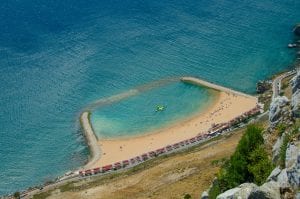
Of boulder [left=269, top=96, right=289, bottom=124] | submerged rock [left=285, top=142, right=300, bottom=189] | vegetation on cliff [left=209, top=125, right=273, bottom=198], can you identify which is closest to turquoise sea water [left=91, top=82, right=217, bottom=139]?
boulder [left=269, top=96, right=289, bottom=124]

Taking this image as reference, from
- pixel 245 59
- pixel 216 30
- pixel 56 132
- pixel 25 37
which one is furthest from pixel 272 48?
pixel 25 37

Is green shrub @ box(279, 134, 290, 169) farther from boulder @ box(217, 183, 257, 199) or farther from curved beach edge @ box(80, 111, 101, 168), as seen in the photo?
curved beach edge @ box(80, 111, 101, 168)

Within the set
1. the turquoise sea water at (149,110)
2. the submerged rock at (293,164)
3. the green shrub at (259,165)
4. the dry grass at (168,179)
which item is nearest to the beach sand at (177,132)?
the turquoise sea water at (149,110)

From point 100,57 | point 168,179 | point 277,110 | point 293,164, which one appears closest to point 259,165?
point 277,110

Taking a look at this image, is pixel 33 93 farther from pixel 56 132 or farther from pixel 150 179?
pixel 150 179

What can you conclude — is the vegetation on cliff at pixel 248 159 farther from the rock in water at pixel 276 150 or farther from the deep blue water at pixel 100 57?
the deep blue water at pixel 100 57
